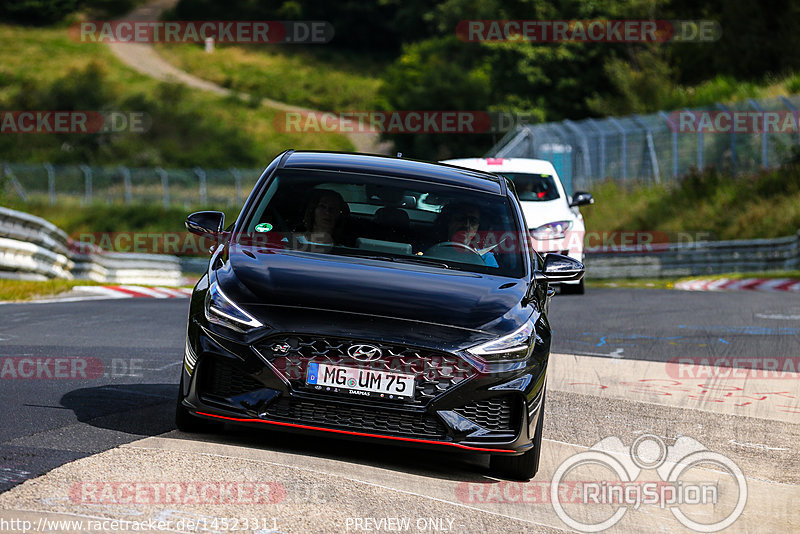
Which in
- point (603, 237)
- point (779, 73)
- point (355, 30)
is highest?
point (355, 30)

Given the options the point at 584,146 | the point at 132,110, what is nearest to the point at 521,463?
the point at 584,146

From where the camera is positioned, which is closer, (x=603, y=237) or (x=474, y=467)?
(x=474, y=467)

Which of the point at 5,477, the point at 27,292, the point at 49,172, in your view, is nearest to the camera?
the point at 5,477

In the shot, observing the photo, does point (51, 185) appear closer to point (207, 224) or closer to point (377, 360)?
point (207, 224)

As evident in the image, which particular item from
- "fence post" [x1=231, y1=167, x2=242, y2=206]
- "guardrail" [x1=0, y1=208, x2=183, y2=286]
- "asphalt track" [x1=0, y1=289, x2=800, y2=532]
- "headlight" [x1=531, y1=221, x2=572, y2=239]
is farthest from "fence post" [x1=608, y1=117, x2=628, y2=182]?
"asphalt track" [x1=0, y1=289, x2=800, y2=532]

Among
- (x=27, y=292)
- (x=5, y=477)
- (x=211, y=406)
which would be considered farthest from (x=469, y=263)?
(x=27, y=292)

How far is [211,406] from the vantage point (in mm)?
6324

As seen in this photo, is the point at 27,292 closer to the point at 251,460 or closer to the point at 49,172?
the point at 251,460

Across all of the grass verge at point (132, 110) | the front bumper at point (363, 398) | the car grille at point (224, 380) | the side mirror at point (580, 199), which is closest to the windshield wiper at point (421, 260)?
the front bumper at point (363, 398)

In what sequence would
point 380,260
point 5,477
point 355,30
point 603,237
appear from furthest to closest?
point 355,30
point 603,237
point 380,260
point 5,477

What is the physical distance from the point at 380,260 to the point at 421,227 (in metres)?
0.48

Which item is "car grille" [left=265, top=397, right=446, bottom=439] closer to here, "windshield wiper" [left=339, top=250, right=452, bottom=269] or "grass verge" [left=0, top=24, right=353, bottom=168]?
"windshield wiper" [left=339, top=250, right=452, bottom=269]

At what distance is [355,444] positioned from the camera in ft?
23.1

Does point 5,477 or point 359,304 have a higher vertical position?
point 359,304
